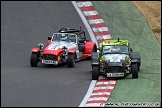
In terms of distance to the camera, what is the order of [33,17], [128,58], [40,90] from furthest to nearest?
[33,17], [128,58], [40,90]

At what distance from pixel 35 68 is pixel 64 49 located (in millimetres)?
1911

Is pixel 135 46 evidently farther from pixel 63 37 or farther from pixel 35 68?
pixel 35 68

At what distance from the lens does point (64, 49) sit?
29078 millimetres

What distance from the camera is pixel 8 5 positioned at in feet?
121

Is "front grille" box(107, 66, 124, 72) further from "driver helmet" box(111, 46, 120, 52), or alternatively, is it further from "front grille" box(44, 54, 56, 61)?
"front grille" box(44, 54, 56, 61)

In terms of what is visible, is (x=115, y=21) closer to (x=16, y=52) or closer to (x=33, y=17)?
(x=33, y=17)

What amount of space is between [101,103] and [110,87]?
2722 millimetres

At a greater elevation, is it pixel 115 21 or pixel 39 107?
pixel 115 21

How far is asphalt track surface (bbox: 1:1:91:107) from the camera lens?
2197 centimetres

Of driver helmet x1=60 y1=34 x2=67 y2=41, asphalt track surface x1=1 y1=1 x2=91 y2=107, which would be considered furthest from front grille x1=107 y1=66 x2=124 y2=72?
driver helmet x1=60 y1=34 x2=67 y2=41

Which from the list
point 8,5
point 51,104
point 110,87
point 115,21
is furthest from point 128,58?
point 8,5

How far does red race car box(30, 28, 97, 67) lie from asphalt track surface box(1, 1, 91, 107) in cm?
35

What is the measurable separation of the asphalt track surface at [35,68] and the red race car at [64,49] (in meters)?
0.35

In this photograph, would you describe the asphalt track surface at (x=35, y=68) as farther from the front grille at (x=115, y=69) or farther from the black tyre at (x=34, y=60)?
the front grille at (x=115, y=69)
